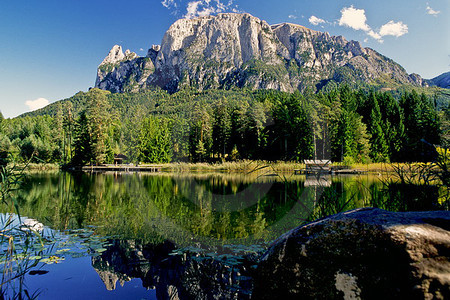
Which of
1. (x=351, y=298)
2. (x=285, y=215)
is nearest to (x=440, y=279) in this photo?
(x=351, y=298)

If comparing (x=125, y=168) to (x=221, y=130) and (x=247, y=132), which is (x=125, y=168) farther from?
(x=247, y=132)

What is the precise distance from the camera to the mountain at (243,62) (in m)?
138

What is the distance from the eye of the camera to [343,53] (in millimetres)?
164125

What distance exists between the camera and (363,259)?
1757mm

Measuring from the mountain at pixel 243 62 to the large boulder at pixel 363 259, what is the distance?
13197cm

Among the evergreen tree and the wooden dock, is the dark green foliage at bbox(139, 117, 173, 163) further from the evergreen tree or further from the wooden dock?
the evergreen tree

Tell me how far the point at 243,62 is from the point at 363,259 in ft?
482

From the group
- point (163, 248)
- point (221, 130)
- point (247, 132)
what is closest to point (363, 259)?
point (163, 248)

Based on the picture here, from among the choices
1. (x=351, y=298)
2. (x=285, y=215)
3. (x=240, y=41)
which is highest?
(x=240, y=41)

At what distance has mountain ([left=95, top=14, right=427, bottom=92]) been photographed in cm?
13812

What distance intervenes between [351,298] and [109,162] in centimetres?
4913

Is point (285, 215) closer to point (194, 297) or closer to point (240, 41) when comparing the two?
point (194, 297)

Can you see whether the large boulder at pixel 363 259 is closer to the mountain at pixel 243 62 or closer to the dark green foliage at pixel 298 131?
the dark green foliage at pixel 298 131

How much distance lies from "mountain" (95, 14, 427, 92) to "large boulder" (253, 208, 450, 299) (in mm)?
131973
